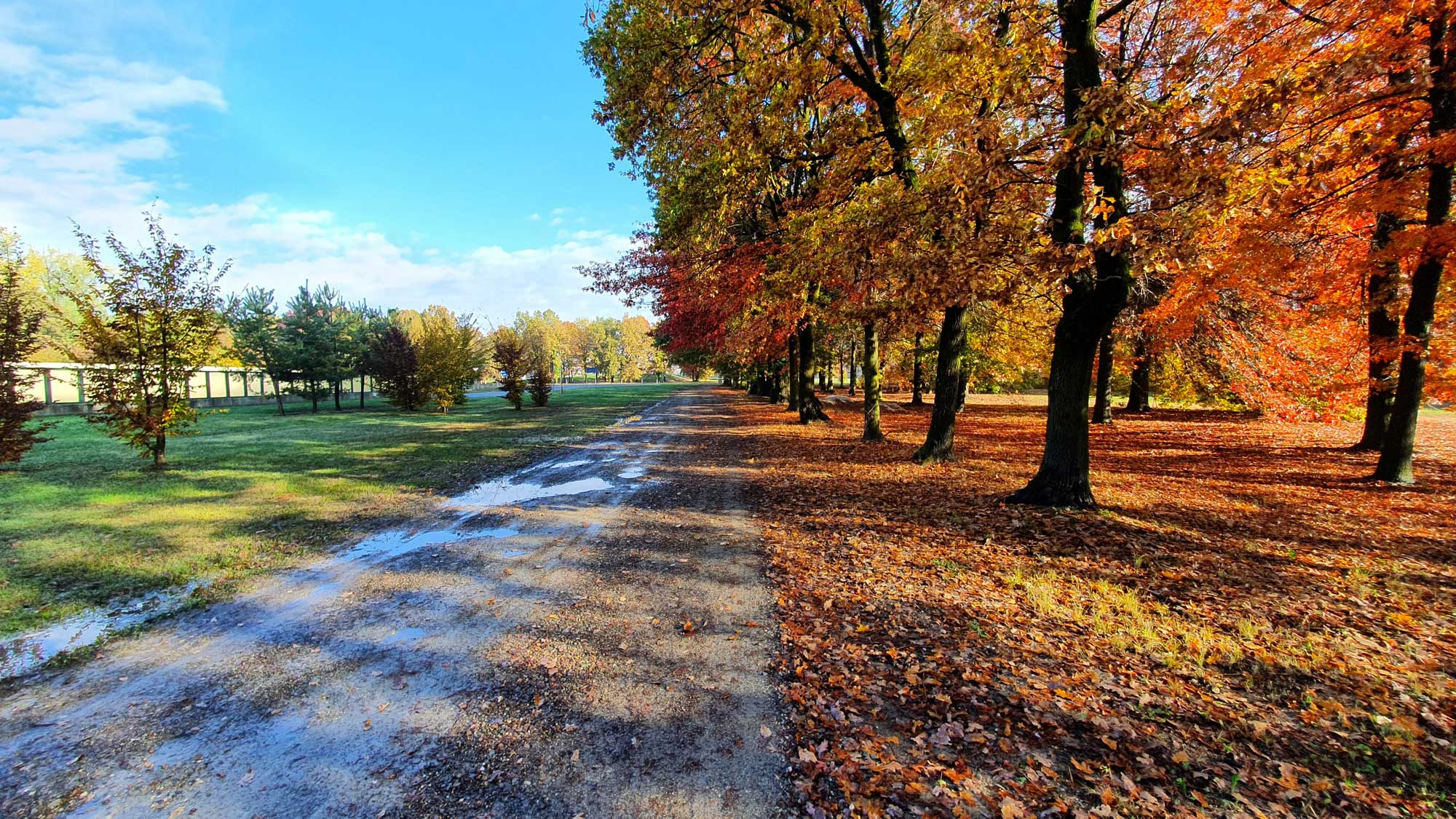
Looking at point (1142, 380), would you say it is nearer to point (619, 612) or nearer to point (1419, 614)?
point (1419, 614)

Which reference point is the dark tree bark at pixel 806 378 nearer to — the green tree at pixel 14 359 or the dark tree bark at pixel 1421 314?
the dark tree bark at pixel 1421 314

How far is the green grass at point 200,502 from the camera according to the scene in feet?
16.9

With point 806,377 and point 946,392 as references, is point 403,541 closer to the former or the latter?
point 946,392

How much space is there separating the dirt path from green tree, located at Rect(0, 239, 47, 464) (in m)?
8.02

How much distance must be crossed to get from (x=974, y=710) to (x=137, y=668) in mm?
5584

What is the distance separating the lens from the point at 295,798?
249 cm

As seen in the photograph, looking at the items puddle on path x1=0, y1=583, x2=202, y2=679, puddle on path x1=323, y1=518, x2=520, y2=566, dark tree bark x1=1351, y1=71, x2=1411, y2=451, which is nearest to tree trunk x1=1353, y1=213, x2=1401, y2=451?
dark tree bark x1=1351, y1=71, x2=1411, y2=451

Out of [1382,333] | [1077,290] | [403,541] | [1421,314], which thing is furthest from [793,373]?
[403,541]

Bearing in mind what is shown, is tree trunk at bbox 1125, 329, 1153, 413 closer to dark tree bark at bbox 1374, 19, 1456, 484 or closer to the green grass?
dark tree bark at bbox 1374, 19, 1456, 484

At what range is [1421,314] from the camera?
7938mm

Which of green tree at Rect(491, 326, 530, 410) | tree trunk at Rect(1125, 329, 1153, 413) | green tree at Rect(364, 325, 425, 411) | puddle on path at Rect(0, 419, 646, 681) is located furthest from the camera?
green tree at Rect(364, 325, 425, 411)

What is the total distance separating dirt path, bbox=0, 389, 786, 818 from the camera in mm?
2525

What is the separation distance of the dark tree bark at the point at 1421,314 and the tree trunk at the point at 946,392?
6.06 meters

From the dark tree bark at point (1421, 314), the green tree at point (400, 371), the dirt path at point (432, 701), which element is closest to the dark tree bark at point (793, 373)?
the dark tree bark at point (1421, 314)
